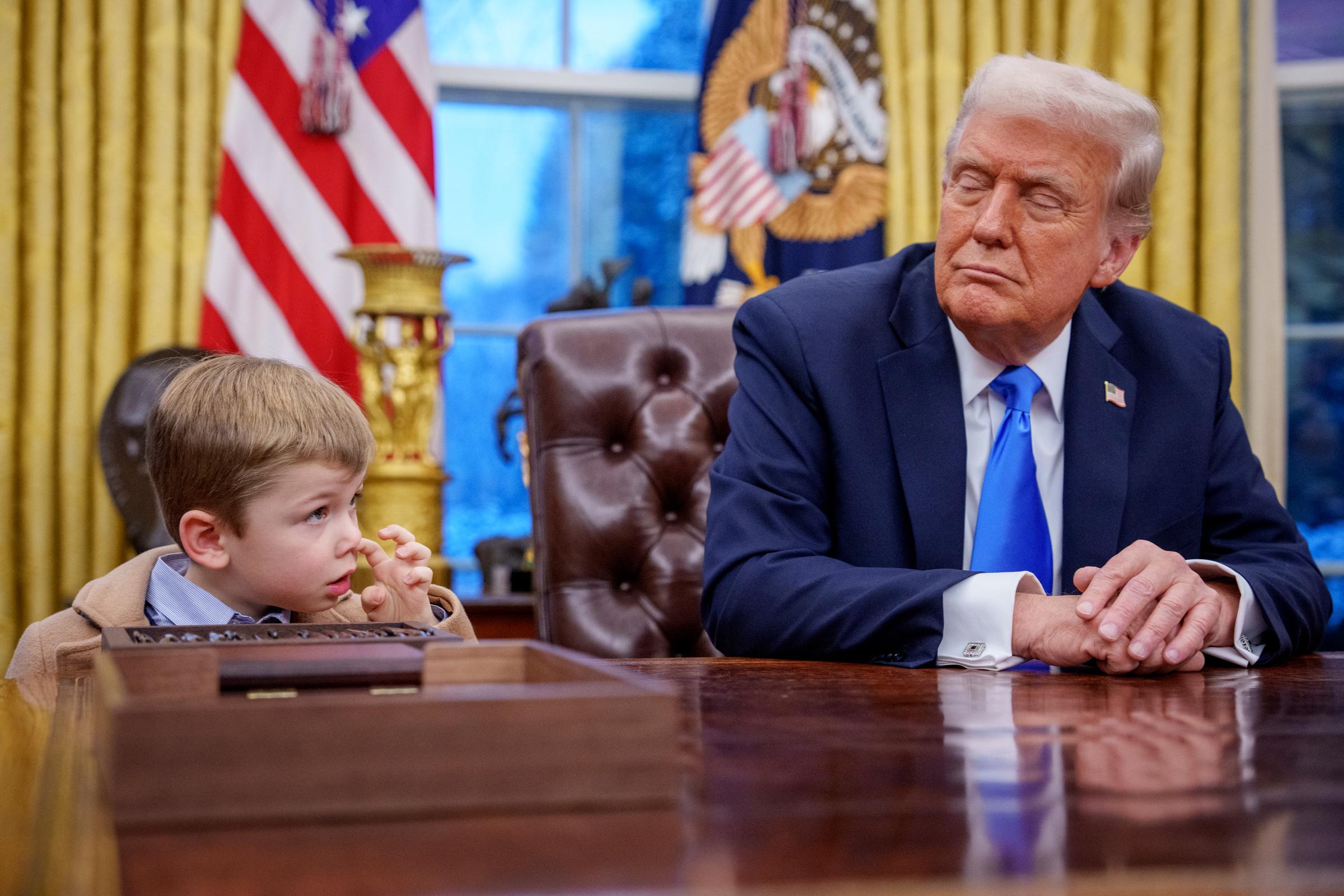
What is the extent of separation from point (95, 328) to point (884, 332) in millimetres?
2473

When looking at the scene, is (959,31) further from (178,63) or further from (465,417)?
(178,63)

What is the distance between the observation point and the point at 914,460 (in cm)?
158

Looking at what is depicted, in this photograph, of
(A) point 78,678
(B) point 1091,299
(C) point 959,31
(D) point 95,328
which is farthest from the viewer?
(C) point 959,31

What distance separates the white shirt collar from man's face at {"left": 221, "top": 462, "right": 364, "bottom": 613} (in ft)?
2.58

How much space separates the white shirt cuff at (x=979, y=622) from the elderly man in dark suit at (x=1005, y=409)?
158 millimetres

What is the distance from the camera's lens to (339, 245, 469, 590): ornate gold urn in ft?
10.5

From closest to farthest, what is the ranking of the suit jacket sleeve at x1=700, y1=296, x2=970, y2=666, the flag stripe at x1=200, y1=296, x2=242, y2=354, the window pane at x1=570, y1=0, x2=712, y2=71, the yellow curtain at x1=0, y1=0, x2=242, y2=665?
1. the suit jacket sleeve at x1=700, y1=296, x2=970, y2=666
2. the yellow curtain at x1=0, y1=0, x2=242, y2=665
3. the flag stripe at x1=200, y1=296, x2=242, y2=354
4. the window pane at x1=570, y1=0, x2=712, y2=71

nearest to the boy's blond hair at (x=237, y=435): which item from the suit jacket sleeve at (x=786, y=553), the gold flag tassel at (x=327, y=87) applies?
the suit jacket sleeve at (x=786, y=553)

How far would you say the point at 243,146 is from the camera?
3.48m

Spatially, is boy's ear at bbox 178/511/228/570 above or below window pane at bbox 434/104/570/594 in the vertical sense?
below

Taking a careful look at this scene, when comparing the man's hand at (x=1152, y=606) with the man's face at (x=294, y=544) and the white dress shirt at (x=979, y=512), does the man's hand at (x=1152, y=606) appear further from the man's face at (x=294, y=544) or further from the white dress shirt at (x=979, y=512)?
the man's face at (x=294, y=544)

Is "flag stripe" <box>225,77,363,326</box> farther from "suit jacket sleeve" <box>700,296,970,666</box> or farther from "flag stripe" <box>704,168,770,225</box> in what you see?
"suit jacket sleeve" <box>700,296,970,666</box>

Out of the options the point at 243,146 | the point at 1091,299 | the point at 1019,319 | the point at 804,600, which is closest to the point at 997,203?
the point at 1019,319

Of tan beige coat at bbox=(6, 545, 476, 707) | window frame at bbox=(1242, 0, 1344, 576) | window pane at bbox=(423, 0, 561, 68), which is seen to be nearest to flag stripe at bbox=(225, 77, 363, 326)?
window pane at bbox=(423, 0, 561, 68)
